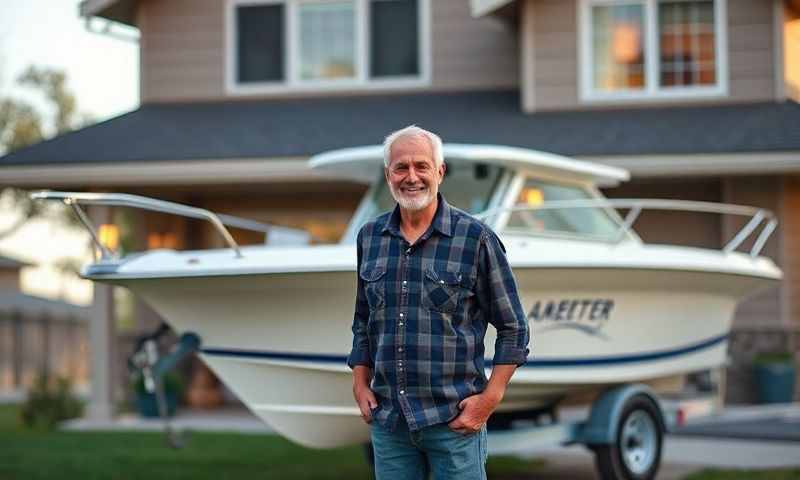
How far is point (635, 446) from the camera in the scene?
9.29 m

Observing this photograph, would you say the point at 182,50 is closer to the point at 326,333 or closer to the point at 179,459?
the point at 179,459

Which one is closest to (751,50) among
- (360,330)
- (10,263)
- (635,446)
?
(635,446)

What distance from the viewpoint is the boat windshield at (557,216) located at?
909 cm

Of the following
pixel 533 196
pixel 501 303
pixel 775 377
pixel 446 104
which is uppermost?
pixel 446 104

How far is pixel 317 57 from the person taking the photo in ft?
53.1

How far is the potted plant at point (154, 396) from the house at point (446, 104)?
49 cm

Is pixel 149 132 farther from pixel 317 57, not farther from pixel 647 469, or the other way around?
pixel 647 469

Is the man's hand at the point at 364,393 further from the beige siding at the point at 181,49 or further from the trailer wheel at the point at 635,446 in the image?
the beige siding at the point at 181,49

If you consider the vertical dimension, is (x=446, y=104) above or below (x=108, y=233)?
above

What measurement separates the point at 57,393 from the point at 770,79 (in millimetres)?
8503

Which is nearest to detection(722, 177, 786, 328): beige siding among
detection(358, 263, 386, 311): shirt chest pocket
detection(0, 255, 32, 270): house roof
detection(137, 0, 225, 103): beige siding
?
detection(137, 0, 225, 103): beige siding

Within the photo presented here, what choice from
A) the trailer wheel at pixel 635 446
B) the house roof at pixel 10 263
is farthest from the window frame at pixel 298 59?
the house roof at pixel 10 263

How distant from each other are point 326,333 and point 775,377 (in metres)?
7.78

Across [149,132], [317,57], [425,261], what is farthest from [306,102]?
[425,261]
